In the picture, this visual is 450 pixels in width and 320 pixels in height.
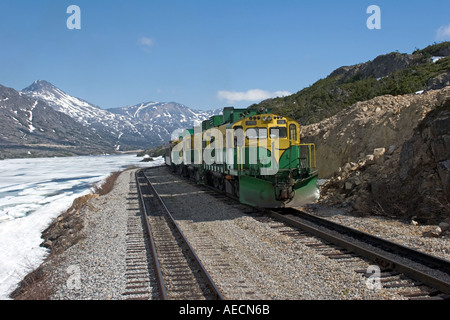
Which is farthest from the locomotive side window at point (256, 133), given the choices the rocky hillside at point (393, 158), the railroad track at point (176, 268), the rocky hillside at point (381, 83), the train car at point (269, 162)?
the rocky hillside at point (381, 83)

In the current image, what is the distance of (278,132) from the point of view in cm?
1407

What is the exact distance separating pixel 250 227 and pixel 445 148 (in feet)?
19.7

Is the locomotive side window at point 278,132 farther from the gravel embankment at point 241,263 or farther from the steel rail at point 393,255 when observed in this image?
the steel rail at point 393,255

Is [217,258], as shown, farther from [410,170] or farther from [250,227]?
[410,170]

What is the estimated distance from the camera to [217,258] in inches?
333

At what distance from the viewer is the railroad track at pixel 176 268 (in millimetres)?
6449

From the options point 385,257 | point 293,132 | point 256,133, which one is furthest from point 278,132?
point 385,257

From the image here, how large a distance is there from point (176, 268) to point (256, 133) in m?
6.98

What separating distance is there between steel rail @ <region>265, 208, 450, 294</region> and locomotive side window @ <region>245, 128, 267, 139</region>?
3823mm

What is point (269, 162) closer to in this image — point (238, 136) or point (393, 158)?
point (238, 136)

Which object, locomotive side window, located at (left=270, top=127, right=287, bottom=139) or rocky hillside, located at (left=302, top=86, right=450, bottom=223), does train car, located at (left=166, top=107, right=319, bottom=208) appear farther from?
rocky hillside, located at (left=302, top=86, right=450, bottom=223)

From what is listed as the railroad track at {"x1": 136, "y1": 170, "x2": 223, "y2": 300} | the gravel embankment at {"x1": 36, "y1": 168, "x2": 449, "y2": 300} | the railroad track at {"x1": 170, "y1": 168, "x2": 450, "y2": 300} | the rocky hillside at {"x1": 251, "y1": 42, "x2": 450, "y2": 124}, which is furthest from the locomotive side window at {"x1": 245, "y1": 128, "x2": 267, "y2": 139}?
the rocky hillside at {"x1": 251, "y1": 42, "x2": 450, "y2": 124}

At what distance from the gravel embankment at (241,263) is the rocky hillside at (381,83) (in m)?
19.9

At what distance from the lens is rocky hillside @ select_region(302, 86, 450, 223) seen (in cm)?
1123
